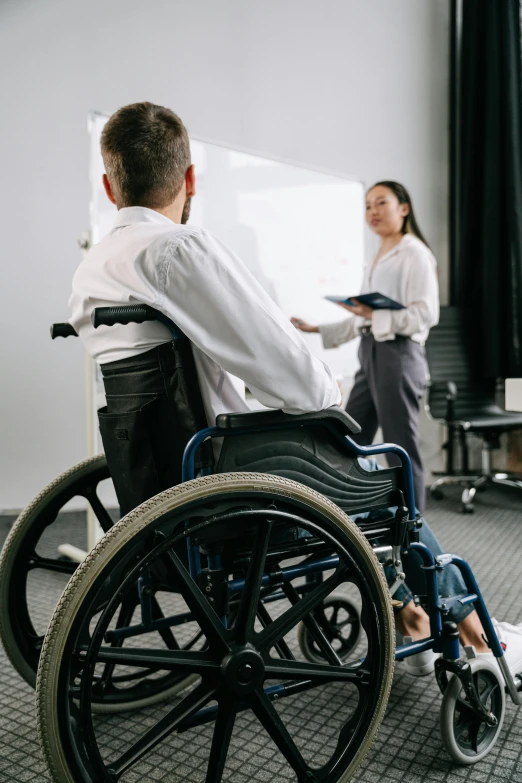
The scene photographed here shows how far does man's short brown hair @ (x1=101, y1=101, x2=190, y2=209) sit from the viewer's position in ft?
3.56

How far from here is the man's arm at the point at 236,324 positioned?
98 centimetres

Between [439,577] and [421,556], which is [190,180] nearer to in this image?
[421,556]

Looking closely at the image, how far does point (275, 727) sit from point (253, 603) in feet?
0.60

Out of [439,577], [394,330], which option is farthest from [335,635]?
[394,330]

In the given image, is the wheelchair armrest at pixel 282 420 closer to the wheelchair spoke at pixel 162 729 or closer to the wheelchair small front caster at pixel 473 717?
the wheelchair spoke at pixel 162 729

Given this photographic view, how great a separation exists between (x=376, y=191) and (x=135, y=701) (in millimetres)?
2004

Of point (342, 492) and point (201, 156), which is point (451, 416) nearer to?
point (201, 156)

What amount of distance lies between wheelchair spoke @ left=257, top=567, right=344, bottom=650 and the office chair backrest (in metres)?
2.61

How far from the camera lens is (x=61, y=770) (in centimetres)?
82

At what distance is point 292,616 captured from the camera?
975 millimetres

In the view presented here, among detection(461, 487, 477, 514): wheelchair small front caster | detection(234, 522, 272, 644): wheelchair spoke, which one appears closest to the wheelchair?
detection(234, 522, 272, 644): wheelchair spoke

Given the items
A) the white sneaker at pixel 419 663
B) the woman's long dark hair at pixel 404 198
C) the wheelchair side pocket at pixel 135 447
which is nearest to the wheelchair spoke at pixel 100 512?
the wheelchair side pocket at pixel 135 447

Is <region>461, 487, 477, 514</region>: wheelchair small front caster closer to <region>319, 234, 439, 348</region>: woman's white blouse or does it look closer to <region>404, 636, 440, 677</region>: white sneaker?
<region>319, 234, 439, 348</region>: woman's white blouse

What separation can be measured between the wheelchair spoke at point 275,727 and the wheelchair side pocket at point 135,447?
1.07 feet
